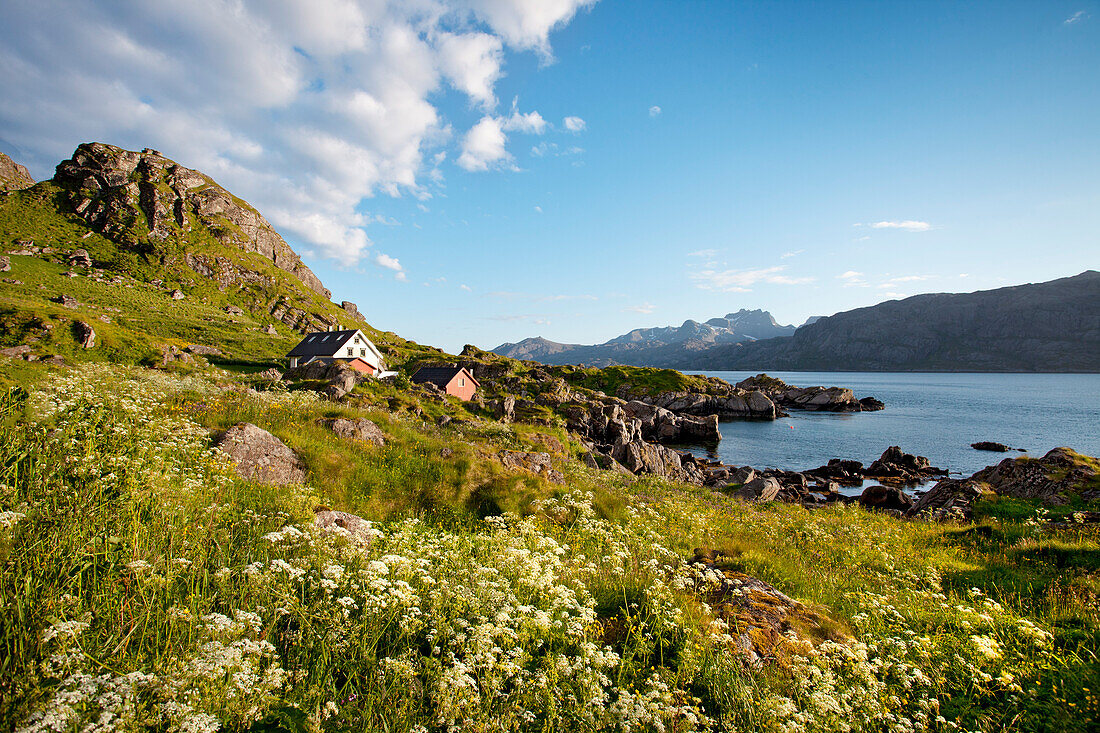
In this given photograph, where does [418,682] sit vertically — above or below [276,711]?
below

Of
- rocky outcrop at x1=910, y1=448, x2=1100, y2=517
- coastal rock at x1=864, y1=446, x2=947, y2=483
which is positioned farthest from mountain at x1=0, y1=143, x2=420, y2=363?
coastal rock at x1=864, y1=446, x2=947, y2=483

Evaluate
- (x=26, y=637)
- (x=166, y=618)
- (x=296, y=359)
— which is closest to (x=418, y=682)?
(x=166, y=618)

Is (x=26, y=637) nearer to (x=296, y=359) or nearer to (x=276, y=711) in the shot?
(x=276, y=711)

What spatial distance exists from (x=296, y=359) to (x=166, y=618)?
6786 cm

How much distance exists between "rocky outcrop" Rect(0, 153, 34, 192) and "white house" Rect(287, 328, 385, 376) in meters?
103

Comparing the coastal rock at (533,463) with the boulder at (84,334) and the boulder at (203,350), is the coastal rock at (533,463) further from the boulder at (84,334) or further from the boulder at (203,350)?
the boulder at (203,350)

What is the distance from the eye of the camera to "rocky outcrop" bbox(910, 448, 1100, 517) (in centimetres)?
1755

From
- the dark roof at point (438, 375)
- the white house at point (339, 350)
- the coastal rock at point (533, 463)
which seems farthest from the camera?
the white house at point (339, 350)

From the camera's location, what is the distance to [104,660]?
3.32 meters

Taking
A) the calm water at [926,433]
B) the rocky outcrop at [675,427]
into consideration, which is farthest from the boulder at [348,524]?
the rocky outcrop at [675,427]

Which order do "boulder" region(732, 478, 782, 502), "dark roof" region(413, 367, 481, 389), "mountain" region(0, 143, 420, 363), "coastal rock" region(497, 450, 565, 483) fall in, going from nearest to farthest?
"coastal rock" region(497, 450, 565, 483), "boulder" region(732, 478, 782, 502), "mountain" region(0, 143, 420, 363), "dark roof" region(413, 367, 481, 389)

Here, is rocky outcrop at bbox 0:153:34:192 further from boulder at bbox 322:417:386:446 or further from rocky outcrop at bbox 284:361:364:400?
boulder at bbox 322:417:386:446

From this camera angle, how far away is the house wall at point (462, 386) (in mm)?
54031

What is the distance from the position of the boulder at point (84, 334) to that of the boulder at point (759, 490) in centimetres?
5403
